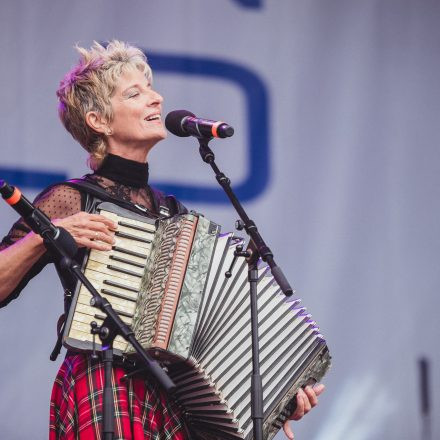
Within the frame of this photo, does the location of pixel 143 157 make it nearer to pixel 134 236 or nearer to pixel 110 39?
pixel 134 236

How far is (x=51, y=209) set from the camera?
2.99m

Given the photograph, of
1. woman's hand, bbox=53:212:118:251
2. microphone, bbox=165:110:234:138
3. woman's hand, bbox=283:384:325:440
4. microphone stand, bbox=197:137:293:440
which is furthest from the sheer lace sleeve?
woman's hand, bbox=283:384:325:440

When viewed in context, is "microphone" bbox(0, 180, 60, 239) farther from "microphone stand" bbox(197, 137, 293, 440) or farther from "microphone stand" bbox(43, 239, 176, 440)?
"microphone stand" bbox(197, 137, 293, 440)

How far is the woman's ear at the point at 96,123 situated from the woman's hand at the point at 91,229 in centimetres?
49

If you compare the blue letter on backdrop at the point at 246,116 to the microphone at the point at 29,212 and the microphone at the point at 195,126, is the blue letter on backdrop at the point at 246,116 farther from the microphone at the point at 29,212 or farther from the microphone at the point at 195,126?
the microphone at the point at 29,212

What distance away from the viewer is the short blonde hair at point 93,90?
324 cm

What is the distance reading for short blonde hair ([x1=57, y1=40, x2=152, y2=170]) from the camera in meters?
3.24

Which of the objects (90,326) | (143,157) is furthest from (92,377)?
(143,157)

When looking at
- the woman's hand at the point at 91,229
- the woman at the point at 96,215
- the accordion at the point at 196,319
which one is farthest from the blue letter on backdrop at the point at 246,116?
the woman's hand at the point at 91,229

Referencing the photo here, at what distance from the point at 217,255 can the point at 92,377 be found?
1.69 feet

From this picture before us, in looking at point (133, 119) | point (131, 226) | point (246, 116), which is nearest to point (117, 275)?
point (131, 226)

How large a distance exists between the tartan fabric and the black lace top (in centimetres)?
31

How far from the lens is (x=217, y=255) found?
2.98 m

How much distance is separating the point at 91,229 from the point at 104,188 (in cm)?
33
